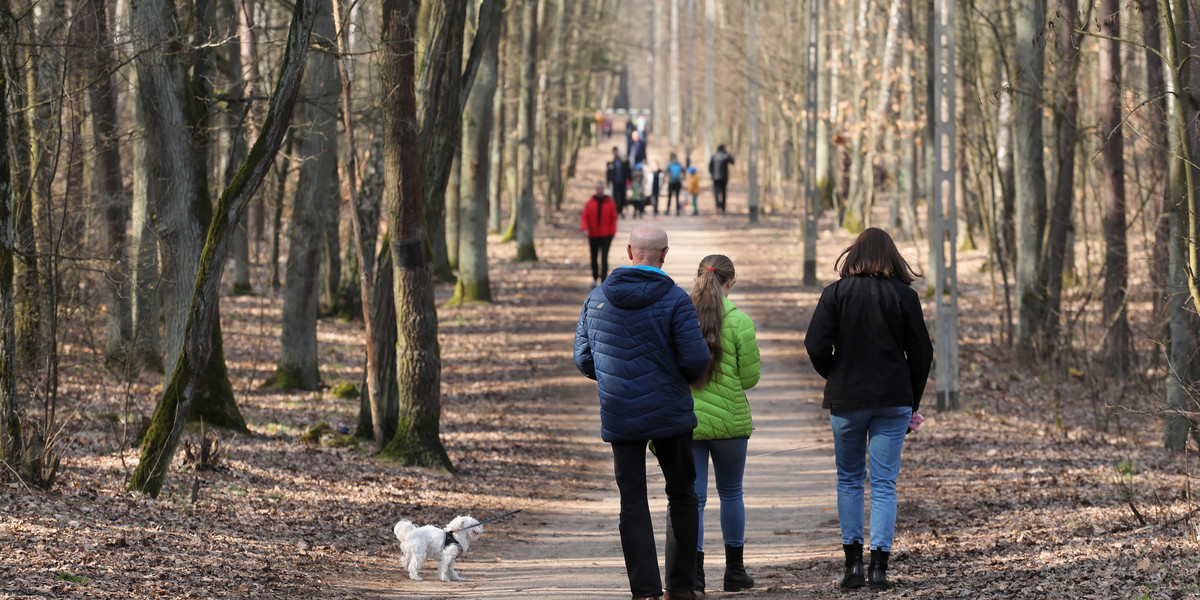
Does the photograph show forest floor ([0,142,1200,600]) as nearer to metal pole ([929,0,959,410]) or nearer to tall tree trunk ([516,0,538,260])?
metal pole ([929,0,959,410])

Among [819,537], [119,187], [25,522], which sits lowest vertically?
[819,537]

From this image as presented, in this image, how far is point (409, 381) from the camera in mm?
10055

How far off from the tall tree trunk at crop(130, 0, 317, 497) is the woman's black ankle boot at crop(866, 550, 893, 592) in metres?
4.44

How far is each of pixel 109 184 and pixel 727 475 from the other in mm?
10448

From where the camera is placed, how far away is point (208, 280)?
25.5 ft

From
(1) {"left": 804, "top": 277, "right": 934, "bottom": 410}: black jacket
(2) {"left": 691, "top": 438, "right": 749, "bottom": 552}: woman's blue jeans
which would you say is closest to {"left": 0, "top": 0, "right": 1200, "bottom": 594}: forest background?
(1) {"left": 804, "top": 277, "right": 934, "bottom": 410}: black jacket

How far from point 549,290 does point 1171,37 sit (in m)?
15.9

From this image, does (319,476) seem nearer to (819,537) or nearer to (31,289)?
(31,289)

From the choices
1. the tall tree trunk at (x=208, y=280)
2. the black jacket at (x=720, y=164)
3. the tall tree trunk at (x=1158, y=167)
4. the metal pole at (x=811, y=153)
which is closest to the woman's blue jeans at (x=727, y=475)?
the tall tree trunk at (x=208, y=280)

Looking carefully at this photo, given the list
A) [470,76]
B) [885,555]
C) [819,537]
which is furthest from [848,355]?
[470,76]

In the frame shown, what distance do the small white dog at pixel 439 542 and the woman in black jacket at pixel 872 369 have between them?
7.16ft

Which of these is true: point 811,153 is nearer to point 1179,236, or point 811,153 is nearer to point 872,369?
point 1179,236

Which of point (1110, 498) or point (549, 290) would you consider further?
point (549, 290)

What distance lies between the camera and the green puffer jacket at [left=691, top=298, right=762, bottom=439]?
6137 mm
